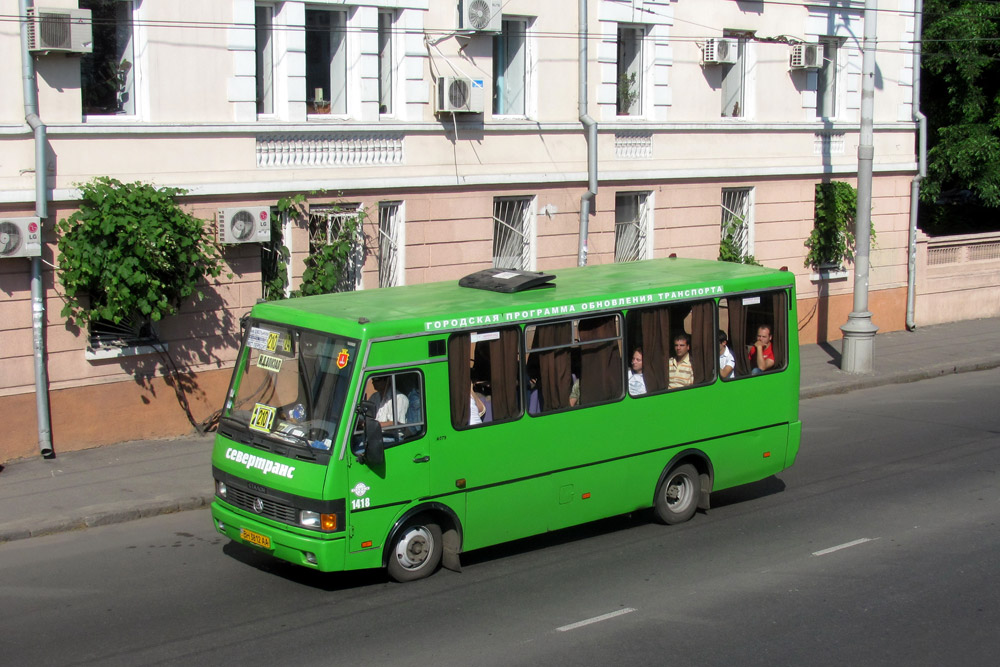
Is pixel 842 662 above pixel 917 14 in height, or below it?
below

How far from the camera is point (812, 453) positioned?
48.4ft

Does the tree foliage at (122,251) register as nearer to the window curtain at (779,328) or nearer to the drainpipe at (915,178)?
the window curtain at (779,328)

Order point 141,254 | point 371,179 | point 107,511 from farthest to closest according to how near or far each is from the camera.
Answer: point 371,179 < point 141,254 < point 107,511

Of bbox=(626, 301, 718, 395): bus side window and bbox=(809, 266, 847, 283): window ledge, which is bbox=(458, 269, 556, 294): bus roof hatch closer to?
bbox=(626, 301, 718, 395): bus side window

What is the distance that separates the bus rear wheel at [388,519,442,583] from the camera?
A: 9.63m

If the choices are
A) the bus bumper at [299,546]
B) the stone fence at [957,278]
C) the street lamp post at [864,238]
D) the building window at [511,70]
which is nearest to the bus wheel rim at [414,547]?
the bus bumper at [299,546]

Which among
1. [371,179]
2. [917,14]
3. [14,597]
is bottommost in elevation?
[14,597]

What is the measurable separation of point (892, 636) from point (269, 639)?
4660mm

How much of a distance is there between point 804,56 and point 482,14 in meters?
7.85

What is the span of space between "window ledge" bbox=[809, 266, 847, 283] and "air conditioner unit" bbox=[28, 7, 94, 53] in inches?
596

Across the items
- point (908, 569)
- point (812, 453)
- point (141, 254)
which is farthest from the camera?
point (812, 453)

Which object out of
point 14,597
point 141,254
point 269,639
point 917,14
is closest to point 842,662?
point 269,639

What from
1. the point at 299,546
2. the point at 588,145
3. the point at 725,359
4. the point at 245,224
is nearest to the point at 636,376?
the point at 725,359

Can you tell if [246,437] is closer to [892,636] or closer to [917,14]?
[892,636]
